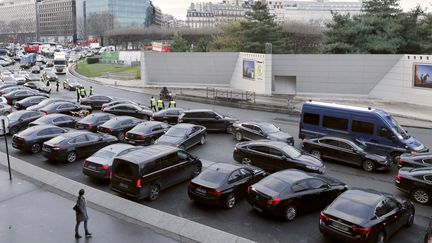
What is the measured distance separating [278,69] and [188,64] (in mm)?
11301

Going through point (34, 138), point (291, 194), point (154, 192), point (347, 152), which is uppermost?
point (34, 138)

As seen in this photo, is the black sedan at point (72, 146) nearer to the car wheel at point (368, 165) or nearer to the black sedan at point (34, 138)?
the black sedan at point (34, 138)

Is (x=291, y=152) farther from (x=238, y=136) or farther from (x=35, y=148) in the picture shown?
(x=35, y=148)

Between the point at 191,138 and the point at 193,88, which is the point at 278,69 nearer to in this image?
the point at 193,88

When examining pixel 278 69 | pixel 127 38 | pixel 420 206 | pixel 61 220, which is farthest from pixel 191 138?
pixel 127 38

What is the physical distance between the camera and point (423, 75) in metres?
34.6

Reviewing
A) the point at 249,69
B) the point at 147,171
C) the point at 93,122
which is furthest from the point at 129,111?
the point at 249,69

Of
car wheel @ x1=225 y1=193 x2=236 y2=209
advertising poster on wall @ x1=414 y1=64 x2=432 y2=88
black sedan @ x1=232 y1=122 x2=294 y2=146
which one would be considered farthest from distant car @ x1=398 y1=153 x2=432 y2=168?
advertising poster on wall @ x1=414 y1=64 x2=432 y2=88

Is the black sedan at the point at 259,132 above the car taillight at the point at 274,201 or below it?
above

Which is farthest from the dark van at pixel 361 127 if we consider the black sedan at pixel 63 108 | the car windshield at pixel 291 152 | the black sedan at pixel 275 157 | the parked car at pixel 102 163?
the black sedan at pixel 63 108

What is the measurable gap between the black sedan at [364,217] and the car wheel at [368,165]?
580 centimetres

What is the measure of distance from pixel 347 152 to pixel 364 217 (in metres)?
7.92

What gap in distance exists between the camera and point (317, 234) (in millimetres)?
12258

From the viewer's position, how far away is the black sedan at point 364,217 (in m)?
11.0
